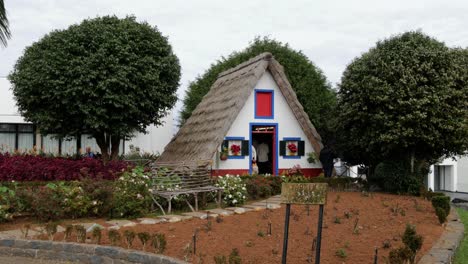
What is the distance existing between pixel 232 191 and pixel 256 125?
6.74 m

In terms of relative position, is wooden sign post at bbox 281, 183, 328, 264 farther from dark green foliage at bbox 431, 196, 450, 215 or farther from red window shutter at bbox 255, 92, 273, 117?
red window shutter at bbox 255, 92, 273, 117

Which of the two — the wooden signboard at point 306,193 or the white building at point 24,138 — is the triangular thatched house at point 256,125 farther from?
the white building at point 24,138

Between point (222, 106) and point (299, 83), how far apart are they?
6.50 meters

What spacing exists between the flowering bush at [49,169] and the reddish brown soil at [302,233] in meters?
6.30

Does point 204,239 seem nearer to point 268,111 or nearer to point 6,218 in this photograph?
point 6,218

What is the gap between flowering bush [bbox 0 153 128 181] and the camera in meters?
14.6

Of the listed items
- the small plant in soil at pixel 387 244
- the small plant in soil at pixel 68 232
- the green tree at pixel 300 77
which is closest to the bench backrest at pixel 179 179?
the small plant in soil at pixel 68 232

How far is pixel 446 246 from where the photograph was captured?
7.02 metres

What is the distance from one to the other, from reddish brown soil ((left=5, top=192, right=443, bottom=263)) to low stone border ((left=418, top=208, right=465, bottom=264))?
0.48 ft

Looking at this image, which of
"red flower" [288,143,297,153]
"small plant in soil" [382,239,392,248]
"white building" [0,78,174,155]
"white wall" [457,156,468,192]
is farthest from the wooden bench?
"white wall" [457,156,468,192]

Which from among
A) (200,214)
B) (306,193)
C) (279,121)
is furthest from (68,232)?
(279,121)

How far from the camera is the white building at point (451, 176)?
44.0 meters

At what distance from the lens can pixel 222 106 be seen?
1855 cm

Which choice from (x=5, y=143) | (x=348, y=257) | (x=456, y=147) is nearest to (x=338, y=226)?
(x=348, y=257)
